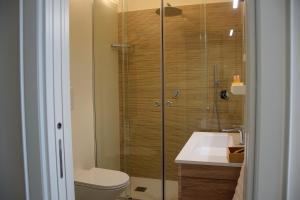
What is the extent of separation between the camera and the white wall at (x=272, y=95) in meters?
0.73

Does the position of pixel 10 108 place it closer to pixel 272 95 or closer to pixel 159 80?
pixel 272 95

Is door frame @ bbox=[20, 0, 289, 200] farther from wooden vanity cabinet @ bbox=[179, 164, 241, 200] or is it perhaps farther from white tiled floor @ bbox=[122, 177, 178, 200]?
white tiled floor @ bbox=[122, 177, 178, 200]

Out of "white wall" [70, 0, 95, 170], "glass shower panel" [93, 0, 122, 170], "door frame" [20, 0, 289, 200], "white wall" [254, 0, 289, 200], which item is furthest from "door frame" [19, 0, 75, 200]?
"glass shower panel" [93, 0, 122, 170]

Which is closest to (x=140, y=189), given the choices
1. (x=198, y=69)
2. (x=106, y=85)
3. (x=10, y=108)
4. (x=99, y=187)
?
(x=99, y=187)

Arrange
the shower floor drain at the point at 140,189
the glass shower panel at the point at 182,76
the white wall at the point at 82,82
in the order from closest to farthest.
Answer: the white wall at the point at 82,82 → the glass shower panel at the point at 182,76 → the shower floor drain at the point at 140,189

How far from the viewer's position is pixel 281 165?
755 mm

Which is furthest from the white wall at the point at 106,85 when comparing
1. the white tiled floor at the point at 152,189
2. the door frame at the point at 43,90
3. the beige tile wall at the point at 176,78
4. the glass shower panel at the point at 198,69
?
the door frame at the point at 43,90

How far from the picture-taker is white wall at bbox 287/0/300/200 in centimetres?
72

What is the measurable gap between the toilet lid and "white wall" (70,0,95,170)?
141mm

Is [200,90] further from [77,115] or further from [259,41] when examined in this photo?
[259,41]

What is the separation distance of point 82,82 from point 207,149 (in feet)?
4.54

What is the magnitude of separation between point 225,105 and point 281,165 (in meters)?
2.23

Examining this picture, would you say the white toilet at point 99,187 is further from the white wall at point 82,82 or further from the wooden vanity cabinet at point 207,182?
the wooden vanity cabinet at point 207,182

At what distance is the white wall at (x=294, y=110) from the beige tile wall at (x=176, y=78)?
2153 millimetres
